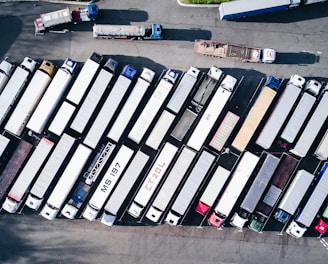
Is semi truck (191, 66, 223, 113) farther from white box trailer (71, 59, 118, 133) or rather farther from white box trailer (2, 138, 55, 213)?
white box trailer (2, 138, 55, 213)

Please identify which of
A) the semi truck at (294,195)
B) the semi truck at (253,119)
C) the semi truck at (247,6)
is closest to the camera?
the semi truck at (253,119)

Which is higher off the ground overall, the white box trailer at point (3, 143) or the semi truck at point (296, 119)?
the semi truck at point (296, 119)

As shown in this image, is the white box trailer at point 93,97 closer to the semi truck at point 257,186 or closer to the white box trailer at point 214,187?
the white box trailer at point 214,187

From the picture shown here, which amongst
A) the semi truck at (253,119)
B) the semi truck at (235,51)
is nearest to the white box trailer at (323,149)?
the semi truck at (253,119)

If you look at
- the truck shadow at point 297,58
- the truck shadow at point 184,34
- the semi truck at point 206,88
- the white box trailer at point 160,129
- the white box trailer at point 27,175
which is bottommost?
the white box trailer at point 27,175

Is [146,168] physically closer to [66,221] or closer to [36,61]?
[66,221]

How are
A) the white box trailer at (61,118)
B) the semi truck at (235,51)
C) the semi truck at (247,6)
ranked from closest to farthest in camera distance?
the white box trailer at (61,118), the semi truck at (247,6), the semi truck at (235,51)

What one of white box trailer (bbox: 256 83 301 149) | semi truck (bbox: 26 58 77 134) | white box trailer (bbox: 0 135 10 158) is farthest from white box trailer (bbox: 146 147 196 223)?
white box trailer (bbox: 0 135 10 158)

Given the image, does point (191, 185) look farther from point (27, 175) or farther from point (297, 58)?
point (297, 58)
